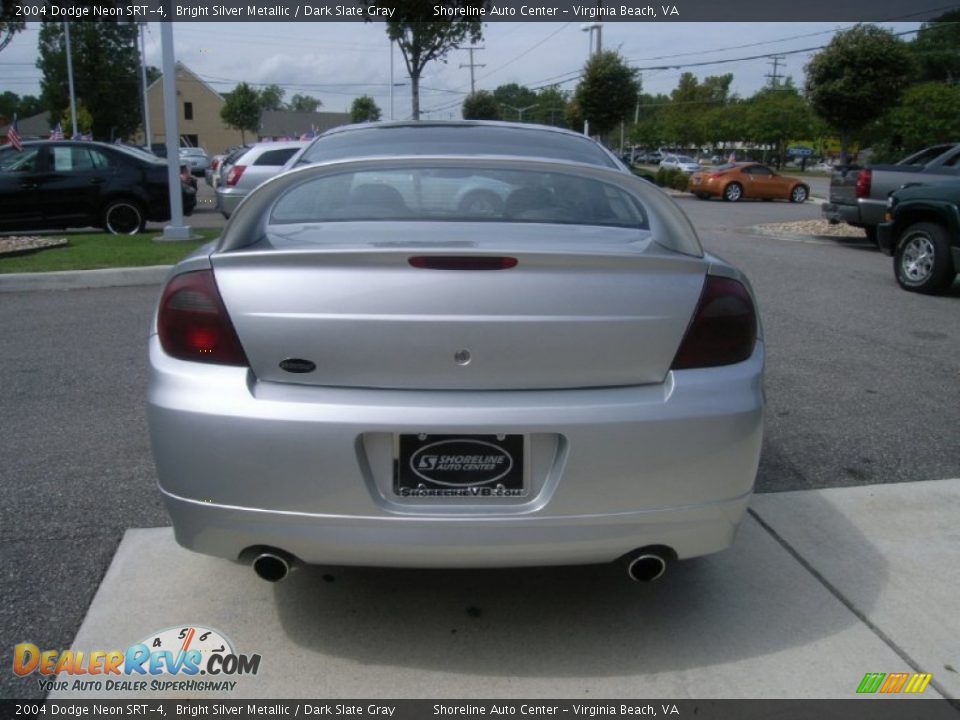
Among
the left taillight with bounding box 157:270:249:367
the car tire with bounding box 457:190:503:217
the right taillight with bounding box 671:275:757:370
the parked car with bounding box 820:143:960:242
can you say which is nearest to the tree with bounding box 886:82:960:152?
the parked car with bounding box 820:143:960:242

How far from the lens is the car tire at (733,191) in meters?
28.8

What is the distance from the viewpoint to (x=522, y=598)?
3066 mm

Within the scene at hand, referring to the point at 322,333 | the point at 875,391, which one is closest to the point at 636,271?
the point at 322,333

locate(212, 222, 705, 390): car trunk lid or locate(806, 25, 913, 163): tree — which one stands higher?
locate(806, 25, 913, 163): tree

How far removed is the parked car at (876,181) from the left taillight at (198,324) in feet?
37.1

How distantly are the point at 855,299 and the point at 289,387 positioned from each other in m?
7.64

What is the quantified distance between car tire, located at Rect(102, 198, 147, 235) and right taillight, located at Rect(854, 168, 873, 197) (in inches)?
438

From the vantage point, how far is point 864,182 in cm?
1305

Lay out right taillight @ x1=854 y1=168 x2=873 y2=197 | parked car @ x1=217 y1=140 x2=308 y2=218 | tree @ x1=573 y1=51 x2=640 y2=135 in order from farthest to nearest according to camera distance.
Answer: tree @ x1=573 y1=51 x2=640 y2=135, parked car @ x1=217 y1=140 x2=308 y2=218, right taillight @ x1=854 y1=168 x2=873 y2=197

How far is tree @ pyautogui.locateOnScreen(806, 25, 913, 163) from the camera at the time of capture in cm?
1745

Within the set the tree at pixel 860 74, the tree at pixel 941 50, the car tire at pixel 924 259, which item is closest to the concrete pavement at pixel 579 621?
the car tire at pixel 924 259

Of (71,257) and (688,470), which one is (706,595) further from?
(71,257)
